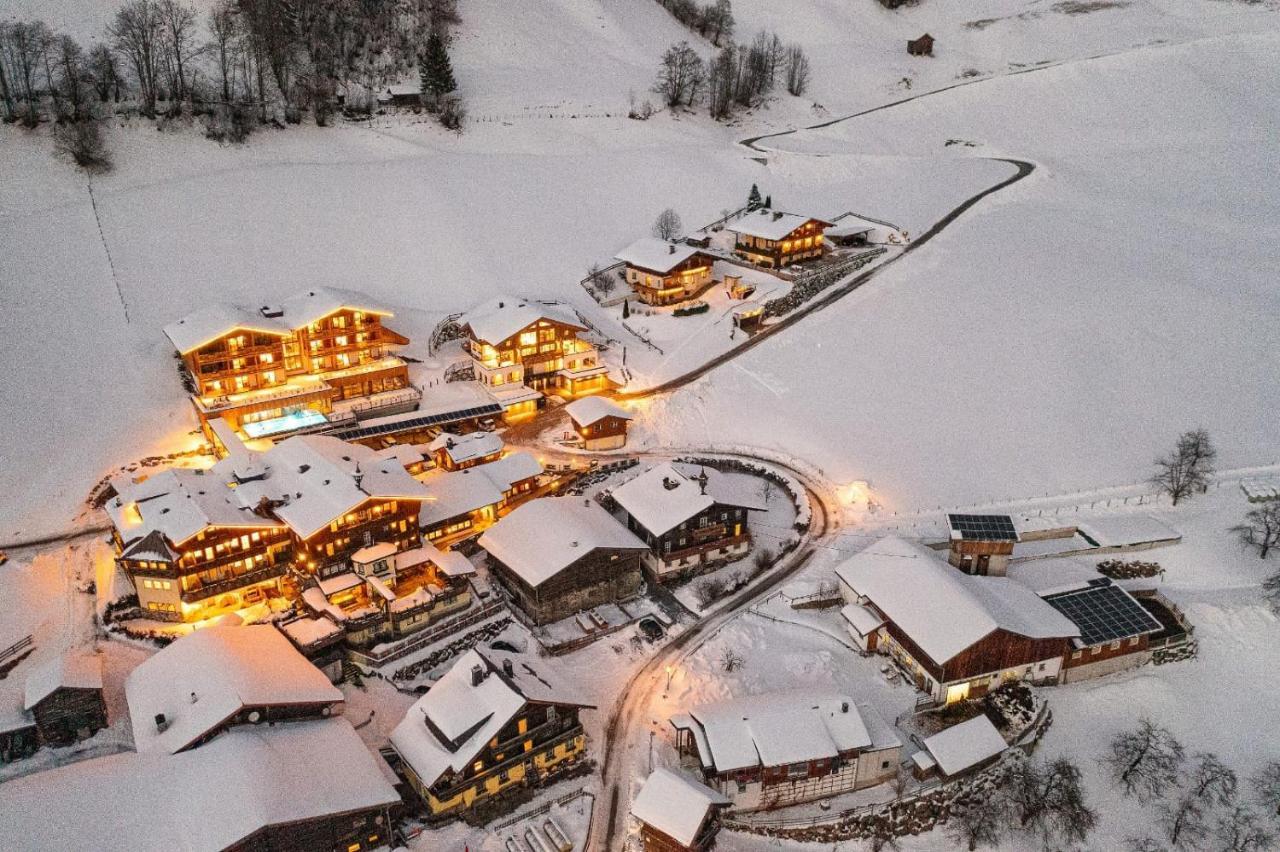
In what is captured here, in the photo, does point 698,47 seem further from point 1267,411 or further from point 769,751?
point 769,751

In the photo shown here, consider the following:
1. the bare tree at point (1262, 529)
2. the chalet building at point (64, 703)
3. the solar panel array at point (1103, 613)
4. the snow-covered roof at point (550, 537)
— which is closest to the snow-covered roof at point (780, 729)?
the snow-covered roof at point (550, 537)

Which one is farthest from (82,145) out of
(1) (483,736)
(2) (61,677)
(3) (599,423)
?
(1) (483,736)

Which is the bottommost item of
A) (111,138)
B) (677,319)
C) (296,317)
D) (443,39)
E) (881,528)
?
(881,528)

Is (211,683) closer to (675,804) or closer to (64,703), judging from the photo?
(64,703)

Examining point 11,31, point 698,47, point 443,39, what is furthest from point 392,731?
point 698,47

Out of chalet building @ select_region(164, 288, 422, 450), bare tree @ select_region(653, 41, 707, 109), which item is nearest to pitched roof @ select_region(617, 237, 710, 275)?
chalet building @ select_region(164, 288, 422, 450)
